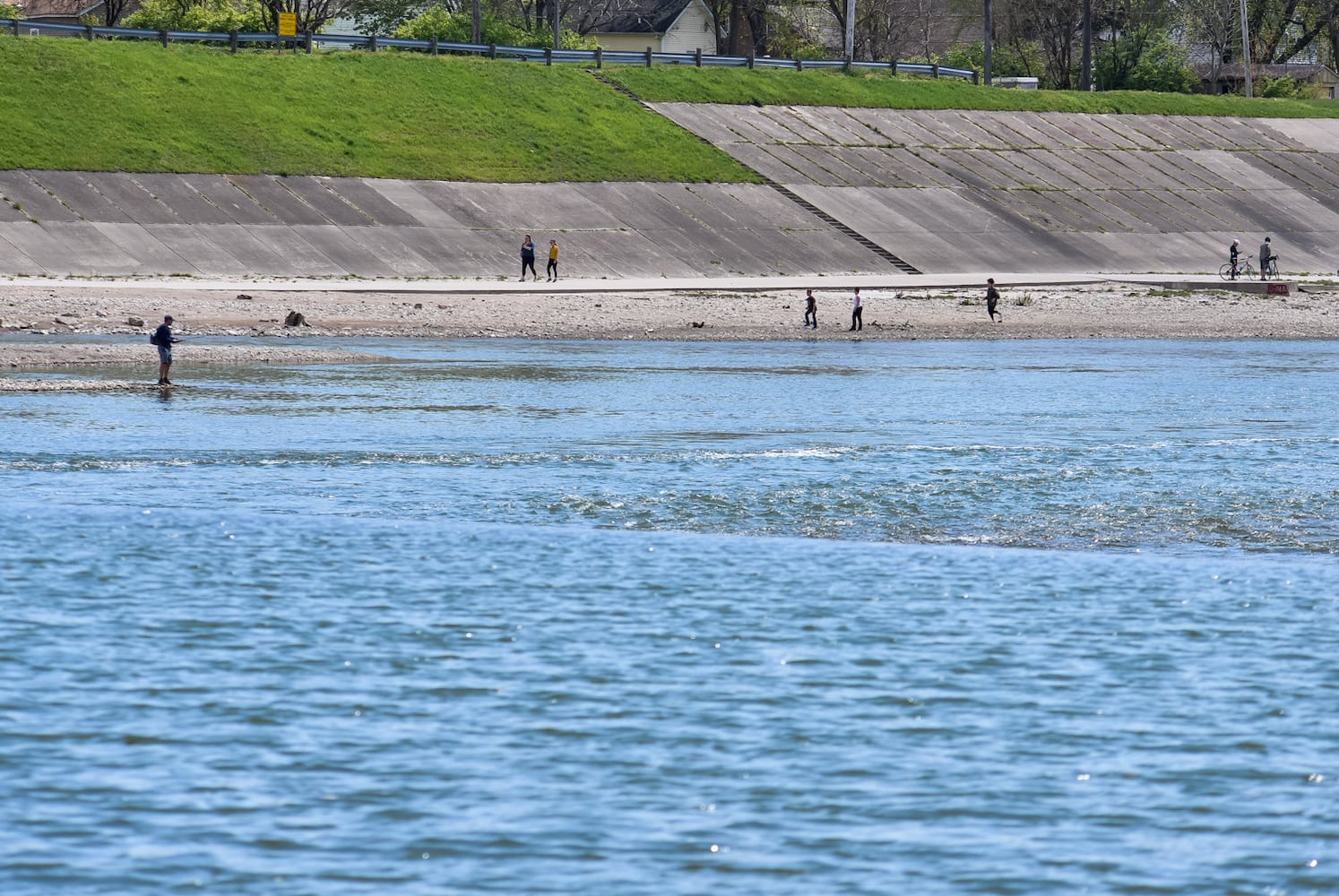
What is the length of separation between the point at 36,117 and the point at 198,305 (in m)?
21.4

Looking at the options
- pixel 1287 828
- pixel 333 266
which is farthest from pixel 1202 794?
pixel 333 266

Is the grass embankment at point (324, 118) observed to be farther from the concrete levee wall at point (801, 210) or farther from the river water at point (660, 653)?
the river water at point (660, 653)

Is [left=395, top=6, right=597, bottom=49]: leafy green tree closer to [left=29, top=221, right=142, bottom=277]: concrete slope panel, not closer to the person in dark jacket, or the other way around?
[left=29, top=221, right=142, bottom=277]: concrete slope panel

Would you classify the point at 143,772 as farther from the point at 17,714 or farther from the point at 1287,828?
the point at 1287,828

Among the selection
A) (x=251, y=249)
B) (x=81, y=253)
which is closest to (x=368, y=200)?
(x=251, y=249)

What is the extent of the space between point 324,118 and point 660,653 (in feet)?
199

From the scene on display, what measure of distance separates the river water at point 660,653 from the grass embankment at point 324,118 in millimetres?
36761

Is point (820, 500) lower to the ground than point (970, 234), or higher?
Result: lower

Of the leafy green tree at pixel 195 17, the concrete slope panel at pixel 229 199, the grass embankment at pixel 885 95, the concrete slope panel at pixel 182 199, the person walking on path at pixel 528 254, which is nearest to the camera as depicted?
the person walking on path at pixel 528 254

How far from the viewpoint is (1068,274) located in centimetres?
7356

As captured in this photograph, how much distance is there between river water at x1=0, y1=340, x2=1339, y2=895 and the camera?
1173cm

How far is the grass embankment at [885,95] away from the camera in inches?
3469

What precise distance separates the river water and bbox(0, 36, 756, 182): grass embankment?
3676cm

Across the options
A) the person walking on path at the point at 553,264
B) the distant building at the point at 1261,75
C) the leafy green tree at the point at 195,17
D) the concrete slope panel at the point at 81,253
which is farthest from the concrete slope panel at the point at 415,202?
the distant building at the point at 1261,75
